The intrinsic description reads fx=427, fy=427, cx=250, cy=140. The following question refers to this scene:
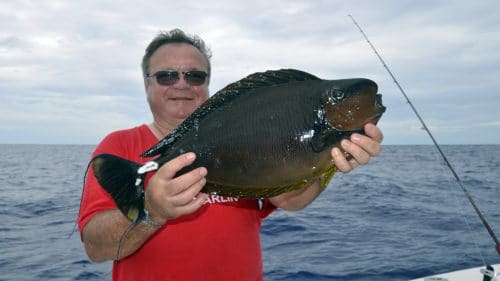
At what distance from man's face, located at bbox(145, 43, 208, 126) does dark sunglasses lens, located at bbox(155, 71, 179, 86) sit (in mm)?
28

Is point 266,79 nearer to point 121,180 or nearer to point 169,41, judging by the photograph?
point 121,180

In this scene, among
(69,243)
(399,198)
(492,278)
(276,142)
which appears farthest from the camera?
(399,198)

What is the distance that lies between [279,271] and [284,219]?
5.00 m

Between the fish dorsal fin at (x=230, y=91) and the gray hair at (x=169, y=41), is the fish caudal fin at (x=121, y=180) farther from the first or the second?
the gray hair at (x=169, y=41)

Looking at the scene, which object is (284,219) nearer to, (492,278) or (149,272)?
(492,278)

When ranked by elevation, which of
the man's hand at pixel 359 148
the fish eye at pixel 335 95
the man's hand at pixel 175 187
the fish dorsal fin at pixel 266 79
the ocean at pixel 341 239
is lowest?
the ocean at pixel 341 239

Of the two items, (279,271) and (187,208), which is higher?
(187,208)

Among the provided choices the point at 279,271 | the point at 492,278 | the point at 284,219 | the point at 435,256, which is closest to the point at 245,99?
the point at 492,278

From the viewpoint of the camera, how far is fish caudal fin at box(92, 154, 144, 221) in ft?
8.23

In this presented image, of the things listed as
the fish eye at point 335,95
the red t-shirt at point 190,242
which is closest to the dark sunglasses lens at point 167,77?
the red t-shirt at point 190,242

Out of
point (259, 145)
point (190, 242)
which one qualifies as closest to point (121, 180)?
point (259, 145)

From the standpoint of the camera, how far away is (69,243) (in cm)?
1105

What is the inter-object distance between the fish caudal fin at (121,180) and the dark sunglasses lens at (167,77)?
4.48ft

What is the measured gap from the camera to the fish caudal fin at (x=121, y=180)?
8.23 ft
